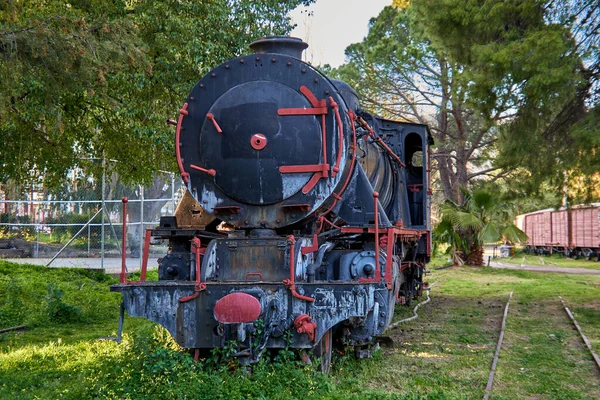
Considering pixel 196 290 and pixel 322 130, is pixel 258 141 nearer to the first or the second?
pixel 322 130

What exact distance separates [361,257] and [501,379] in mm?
2031

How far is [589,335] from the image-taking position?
1034 cm

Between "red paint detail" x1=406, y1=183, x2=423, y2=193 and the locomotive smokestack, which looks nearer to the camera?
the locomotive smokestack

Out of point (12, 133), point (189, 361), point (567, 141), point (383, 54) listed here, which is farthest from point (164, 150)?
point (383, 54)

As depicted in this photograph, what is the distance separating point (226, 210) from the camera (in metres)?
7.29

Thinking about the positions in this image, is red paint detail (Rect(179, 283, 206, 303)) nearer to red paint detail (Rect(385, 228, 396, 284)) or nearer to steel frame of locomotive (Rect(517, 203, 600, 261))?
red paint detail (Rect(385, 228, 396, 284))

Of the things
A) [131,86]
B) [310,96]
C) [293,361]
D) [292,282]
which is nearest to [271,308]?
[292,282]

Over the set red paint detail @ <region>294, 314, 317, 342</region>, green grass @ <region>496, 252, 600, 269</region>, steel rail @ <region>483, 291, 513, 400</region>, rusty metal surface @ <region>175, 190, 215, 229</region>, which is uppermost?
rusty metal surface @ <region>175, 190, 215, 229</region>

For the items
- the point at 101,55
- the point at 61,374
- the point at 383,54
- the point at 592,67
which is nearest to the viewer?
the point at 61,374

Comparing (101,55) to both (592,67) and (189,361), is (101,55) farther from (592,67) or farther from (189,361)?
(592,67)

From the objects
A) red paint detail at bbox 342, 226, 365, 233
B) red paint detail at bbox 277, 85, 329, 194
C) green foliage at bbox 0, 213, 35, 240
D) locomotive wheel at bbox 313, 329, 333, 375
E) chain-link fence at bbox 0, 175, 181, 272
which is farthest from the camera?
green foliage at bbox 0, 213, 35, 240

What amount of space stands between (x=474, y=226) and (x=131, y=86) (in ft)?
49.2

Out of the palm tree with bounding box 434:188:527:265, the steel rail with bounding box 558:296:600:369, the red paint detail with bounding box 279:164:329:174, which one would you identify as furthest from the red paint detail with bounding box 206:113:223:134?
the palm tree with bounding box 434:188:527:265

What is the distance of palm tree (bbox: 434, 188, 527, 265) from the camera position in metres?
23.5
